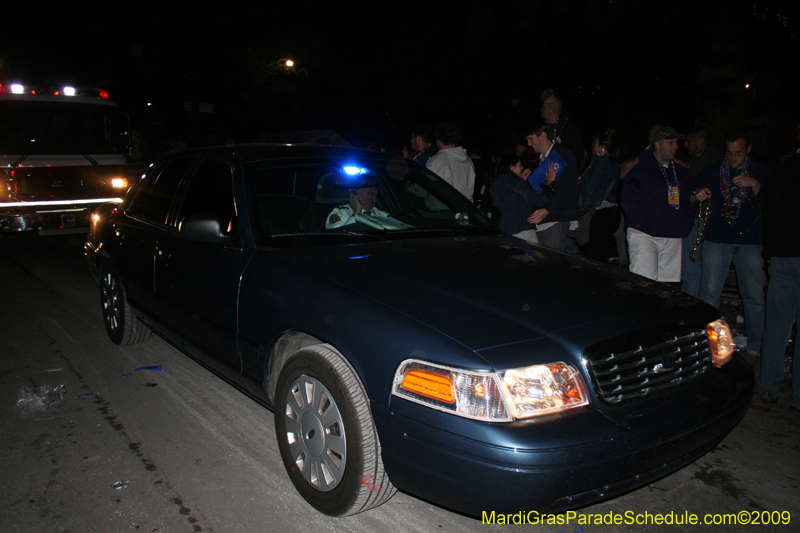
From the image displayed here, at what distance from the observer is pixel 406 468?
2227mm

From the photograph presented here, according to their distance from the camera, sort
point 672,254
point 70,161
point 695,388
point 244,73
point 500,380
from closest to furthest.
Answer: point 500,380
point 695,388
point 672,254
point 70,161
point 244,73

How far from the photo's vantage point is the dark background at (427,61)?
58.4ft

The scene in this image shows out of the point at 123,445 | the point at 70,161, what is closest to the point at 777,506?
the point at 123,445

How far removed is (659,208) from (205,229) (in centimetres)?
361

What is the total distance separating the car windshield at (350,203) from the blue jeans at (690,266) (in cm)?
253

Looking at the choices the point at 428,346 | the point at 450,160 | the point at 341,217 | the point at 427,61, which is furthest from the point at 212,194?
the point at 427,61

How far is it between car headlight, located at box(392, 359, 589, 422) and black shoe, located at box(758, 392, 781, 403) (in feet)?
8.74

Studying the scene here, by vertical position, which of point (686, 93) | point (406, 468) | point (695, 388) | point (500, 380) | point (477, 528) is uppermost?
point (686, 93)

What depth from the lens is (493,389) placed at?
2.10 m

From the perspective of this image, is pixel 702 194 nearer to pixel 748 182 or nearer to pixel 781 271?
pixel 748 182

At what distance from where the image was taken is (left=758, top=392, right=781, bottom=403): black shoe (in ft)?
13.2

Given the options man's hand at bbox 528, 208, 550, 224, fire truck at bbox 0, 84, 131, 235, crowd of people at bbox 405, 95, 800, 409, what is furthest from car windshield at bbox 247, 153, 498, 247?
fire truck at bbox 0, 84, 131, 235

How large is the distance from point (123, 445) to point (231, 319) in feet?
3.27

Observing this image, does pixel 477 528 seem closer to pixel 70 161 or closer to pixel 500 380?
pixel 500 380
